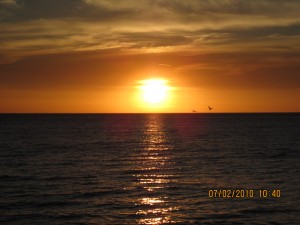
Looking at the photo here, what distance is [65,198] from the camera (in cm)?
3647

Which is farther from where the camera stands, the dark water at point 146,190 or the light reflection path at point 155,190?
the light reflection path at point 155,190

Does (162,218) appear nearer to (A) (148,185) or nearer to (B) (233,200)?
(B) (233,200)

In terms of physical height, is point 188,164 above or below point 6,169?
above

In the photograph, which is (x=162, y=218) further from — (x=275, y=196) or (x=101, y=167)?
(x=101, y=167)

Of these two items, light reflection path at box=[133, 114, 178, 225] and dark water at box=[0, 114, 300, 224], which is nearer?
dark water at box=[0, 114, 300, 224]

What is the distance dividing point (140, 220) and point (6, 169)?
3138 cm

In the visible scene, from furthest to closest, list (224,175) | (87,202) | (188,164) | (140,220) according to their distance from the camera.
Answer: (188,164)
(224,175)
(87,202)
(140,220)

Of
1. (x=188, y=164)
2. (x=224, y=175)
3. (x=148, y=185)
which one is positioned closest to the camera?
(x=148, y=185)

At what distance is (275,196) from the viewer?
36500mm

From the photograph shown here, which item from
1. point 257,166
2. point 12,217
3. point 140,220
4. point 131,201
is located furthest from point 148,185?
point 257,166

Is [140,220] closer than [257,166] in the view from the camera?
Yes

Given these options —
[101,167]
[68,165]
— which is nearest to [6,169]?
[68,165]

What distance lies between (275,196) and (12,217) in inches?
857

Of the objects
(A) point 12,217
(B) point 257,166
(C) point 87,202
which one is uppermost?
(B) point 257,166
